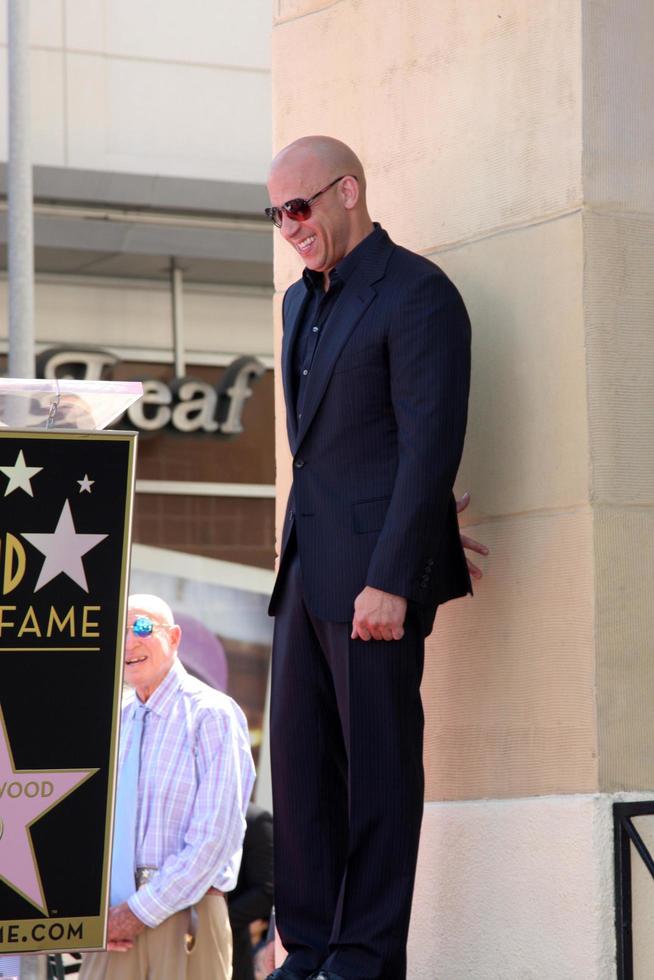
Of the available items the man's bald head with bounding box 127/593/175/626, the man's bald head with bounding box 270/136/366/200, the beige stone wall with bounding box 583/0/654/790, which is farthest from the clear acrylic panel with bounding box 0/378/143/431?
the man's bald head with bounding box 127/593/175/626

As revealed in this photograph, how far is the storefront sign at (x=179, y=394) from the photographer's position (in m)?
13.5

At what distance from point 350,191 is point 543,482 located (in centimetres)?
95

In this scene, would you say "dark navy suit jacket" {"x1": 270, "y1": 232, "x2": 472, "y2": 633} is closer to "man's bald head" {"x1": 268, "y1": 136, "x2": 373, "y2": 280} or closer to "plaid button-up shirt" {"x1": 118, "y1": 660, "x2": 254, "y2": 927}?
"man's bald head" {"x1": 268, "y1": 136, "x2": 373, "y2": 280}

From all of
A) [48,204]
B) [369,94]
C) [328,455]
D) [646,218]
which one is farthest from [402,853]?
[48,204]

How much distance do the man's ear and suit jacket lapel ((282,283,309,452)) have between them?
30 centimetres

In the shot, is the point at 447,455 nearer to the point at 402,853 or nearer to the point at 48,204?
the point at 402,853

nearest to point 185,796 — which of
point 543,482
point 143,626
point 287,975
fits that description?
point 143,626

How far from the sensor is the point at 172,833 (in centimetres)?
618

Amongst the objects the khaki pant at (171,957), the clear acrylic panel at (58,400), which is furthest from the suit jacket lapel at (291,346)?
the khaki pant at (171,957)

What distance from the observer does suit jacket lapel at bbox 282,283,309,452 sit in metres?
4.90

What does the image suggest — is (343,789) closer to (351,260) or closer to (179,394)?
(351,260)

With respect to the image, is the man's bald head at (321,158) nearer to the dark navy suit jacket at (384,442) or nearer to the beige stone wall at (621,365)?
the dark navy suit jacket at (384,442)

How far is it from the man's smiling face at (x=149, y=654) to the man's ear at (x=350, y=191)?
6.87 feet

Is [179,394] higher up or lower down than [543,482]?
higher up
